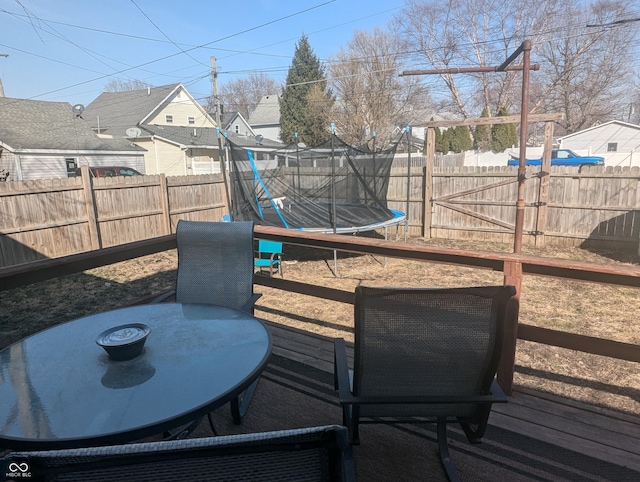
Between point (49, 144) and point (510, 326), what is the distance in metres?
17.4

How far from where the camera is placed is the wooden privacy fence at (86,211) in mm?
6465

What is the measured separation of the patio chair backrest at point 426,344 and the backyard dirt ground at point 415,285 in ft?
6.48

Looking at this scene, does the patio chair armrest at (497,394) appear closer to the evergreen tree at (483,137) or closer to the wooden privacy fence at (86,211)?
the wooden privacy fence at (86,211)

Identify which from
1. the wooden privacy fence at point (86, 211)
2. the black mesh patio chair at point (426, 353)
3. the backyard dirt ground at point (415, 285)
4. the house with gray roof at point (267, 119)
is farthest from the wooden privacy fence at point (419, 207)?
the house with gray roof at point (267, 119)

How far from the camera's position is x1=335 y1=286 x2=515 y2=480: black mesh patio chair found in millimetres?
1377

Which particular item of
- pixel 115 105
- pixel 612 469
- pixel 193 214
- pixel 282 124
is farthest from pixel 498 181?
pixel 115 105

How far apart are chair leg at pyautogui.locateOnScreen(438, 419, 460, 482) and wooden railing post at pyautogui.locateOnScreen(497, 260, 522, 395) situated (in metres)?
0.61

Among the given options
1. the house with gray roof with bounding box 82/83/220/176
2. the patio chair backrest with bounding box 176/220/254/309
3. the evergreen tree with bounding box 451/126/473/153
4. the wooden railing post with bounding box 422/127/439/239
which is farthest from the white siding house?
the patio chair backrest with bounding box 176/220/254/309

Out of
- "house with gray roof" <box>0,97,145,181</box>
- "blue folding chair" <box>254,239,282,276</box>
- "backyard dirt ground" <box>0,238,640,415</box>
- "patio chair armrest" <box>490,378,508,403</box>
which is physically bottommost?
"backyard dirt ground" <box>0,238,640,415</box>

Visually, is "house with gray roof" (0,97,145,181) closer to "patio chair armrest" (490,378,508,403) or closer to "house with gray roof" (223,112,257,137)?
"house with gray roof" (223,112,257,137)

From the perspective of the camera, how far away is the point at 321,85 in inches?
926

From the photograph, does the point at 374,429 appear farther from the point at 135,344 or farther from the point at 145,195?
the point at 145,195

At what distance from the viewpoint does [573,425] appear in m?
2.03

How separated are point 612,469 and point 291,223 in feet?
19.5
